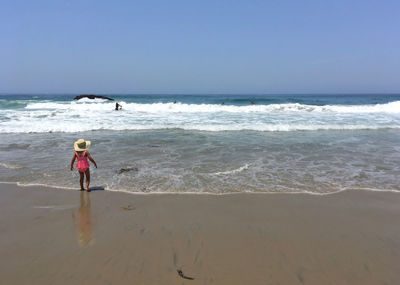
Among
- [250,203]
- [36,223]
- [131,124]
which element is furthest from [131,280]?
[131,124]

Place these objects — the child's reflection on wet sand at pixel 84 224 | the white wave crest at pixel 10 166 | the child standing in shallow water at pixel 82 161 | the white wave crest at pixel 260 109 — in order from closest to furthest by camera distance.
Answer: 1. the child's reflection on wet sand at pixel 84 224
2. the child standing in shallow water at pixel 82 161
3. the white wave crest at pixel 10 166
4. the white wave crest at pixel 260 109

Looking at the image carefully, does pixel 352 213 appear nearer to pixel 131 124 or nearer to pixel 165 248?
pixel 165 248

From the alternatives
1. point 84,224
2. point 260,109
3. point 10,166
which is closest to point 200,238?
point 84,224

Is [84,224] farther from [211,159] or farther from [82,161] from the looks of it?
[211,159]

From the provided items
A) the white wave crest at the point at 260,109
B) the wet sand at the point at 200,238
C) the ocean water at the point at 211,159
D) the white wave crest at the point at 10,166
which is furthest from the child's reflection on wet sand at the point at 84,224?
the white wave crest at the point at 260,109

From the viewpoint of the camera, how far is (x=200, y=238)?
393 cm

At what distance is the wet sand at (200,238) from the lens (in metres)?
3.17

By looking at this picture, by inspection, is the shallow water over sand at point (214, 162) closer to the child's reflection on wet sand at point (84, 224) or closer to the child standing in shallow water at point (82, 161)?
the child standing in shallow water at point (82, 161)

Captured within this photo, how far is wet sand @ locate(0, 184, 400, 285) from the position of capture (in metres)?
3.17

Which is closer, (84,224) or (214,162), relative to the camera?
(84,224)

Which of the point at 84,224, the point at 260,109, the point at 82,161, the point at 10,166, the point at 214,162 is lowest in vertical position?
the point at 84,224

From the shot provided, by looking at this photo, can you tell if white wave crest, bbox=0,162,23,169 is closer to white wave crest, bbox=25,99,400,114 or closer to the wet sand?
the wet sand

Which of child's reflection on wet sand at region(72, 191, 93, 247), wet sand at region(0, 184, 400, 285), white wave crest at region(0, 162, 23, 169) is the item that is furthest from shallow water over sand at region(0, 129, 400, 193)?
child's reflection on wet sand at region(72, 191, 93, 247)

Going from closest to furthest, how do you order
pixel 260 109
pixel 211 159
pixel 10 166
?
pixel 10 166 < pixel 211 159 < pixel 260 109
